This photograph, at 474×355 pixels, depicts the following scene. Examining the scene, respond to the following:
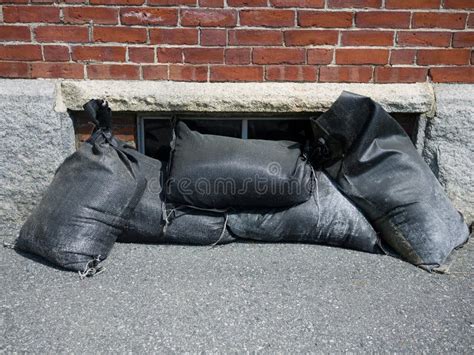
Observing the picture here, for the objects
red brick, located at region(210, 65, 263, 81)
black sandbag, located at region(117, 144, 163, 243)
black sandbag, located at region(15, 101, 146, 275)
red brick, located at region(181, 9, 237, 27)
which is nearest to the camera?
black sandbag, located at region(15, 101, 146, 275)

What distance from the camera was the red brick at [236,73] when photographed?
9.52ft

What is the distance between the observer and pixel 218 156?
266 centimetres

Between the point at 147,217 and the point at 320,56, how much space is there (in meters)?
1.37

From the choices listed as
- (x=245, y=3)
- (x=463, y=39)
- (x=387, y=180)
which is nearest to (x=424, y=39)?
(x=463, y=39)

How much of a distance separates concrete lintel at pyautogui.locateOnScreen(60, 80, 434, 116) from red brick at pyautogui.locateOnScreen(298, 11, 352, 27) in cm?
35

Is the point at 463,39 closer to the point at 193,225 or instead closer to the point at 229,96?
the point at 229,96

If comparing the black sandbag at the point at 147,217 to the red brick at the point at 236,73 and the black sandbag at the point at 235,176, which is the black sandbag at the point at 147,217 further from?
the red brick at the point at 236,73

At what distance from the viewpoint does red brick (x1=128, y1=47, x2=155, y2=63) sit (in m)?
2.85

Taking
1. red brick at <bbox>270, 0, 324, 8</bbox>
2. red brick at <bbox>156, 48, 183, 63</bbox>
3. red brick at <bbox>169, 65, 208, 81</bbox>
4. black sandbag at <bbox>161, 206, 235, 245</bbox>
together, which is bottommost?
black sandbag at <bbox>161, 206, 235, 245</bbox>

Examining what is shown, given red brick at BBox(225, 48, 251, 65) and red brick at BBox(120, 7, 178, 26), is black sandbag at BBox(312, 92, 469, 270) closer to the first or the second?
red brick at BBox(225, 48, 251, 65)

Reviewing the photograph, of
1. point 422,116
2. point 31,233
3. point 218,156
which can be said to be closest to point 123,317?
point 31,233

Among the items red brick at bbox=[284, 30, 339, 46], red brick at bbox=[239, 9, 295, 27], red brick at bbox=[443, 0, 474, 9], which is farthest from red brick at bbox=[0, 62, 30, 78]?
red brick at bbox=[443, 0, 474, 9]

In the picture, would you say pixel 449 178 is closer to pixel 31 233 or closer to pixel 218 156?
pixel 218 156

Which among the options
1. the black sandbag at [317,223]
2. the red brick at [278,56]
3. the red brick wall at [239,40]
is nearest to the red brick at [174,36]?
the red brick wall at [239,40]
